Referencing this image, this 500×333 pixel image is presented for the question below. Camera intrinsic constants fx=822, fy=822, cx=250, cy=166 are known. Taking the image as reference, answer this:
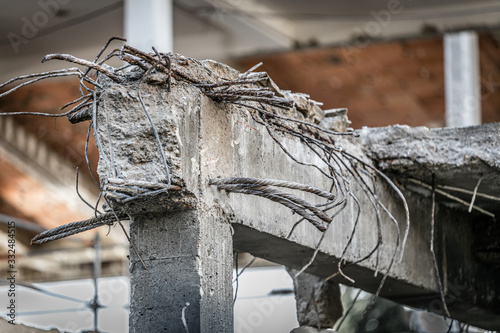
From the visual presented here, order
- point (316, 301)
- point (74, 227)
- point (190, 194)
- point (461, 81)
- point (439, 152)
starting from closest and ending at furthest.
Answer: point (190, 194), point (74, 227), point (439, 152), point (316, 301), point (461, 81)

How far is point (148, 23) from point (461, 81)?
3.91 metres

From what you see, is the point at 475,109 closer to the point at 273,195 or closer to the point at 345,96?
the point at 345,96

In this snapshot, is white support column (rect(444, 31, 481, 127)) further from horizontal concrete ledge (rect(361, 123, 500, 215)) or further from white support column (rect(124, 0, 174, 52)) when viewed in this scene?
horizontal concrete ledge (rect(361, 123, 500, 215))

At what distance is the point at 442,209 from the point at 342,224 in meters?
1.39

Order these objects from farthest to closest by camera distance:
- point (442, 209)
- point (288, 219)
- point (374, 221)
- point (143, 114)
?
point (442, 209)
point (374, 221)
point (288, 219)
point (143, 114)

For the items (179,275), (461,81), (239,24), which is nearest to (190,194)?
(179,275)

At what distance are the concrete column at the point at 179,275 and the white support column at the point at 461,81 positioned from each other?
20.9 ft

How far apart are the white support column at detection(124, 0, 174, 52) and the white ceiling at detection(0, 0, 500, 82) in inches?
32.9

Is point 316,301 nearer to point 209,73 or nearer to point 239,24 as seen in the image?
point 209,73

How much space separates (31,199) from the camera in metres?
14.2

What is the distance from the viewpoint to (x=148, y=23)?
8.21 metres

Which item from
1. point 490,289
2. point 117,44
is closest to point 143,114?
point 490,289

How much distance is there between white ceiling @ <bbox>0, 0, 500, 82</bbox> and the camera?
30.5ft

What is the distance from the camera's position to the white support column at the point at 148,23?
8148mm
